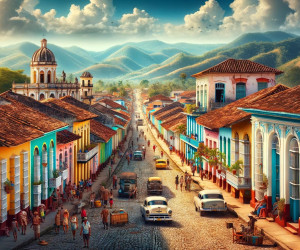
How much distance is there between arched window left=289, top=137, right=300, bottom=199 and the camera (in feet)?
72.2

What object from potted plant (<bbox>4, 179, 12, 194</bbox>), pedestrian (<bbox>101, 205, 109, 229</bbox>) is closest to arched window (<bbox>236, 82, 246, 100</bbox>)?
pedestrian (<bbox>101, 205, 109, 229</bbox>)

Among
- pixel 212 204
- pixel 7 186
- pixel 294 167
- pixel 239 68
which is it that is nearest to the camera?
pixel 7 186

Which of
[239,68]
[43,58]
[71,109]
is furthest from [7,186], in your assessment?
[43,58]

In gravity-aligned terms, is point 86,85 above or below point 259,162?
above

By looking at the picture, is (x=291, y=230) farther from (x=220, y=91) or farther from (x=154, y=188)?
(x=220, y=91)

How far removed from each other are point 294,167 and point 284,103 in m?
2.85

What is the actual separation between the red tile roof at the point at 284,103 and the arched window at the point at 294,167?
4.97 ft

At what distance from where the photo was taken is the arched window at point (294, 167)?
72.2 ft

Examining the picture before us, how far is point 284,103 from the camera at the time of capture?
2259 cm

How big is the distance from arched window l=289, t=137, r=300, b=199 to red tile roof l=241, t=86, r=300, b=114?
152 cm

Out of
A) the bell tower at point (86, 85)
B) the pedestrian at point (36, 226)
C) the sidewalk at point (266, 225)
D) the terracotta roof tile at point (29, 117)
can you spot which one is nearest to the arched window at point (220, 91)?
the sidewalk at point (266, 225)

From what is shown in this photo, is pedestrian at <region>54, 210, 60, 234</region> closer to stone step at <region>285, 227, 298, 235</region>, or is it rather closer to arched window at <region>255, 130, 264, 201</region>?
stone step at <region>285, 227, 298, 235</region>

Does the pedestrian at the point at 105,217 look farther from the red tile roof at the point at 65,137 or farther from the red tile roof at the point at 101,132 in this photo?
the red tile roof at the point at 101,132

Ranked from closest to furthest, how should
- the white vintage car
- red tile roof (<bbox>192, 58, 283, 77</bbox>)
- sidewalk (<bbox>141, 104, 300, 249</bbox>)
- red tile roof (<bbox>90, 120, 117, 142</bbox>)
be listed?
1. sidewalk (<bbox>141, 104, 300, 249</bbox>)
2. the white vintage car
3. red tile roof (<bbox>192, 58, 283, 77</bbox>)
4. red tile roof (<bbox>90, 120, 117, 142</bbox>)
